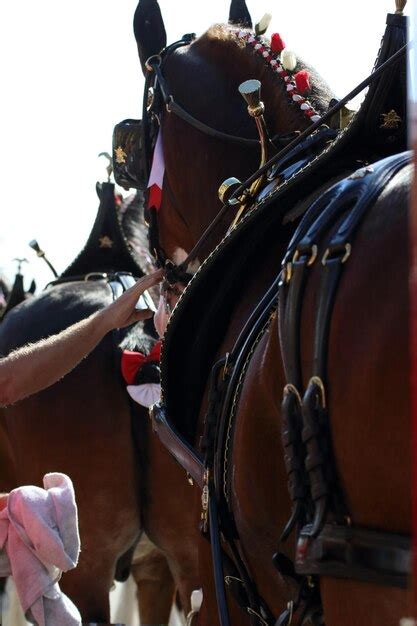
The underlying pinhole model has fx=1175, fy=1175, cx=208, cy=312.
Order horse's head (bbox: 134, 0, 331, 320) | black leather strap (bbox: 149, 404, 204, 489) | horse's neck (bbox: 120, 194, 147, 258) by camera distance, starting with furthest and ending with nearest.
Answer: horse's neck (bbox: 120, 194, 147, 258) → horse's head (bbox: 134, 0, 331, 320) → black leather strap (bbox: 149, 404, 204, 489)

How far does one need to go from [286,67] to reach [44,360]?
3.44 feet

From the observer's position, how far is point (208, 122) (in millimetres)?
3332

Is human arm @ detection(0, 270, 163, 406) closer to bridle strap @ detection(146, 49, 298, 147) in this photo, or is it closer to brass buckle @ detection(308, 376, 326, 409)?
bridle strap @ detection(146, 49, 298, 147)

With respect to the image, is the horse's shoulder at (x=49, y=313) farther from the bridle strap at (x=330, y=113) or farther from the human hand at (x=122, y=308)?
the bridle strap at (x=330, y=113)

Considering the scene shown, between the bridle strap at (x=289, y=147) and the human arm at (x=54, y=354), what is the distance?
8.0 inches

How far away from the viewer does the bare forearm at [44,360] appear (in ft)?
10.7

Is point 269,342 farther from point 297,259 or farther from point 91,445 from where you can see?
point 91,445

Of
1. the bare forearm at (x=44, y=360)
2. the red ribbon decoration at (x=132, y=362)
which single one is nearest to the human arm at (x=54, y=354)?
the bare forearm at (x=44, y=360)

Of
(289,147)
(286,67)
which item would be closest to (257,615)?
(289,147)

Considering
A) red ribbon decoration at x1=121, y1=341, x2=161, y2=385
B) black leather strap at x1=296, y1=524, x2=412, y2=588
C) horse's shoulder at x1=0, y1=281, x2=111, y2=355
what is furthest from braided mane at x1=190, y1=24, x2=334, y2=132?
horse's shoulder at x1=0, y1=281, x2=111, y2=355

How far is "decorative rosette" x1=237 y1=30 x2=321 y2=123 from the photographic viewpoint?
3.00 meters

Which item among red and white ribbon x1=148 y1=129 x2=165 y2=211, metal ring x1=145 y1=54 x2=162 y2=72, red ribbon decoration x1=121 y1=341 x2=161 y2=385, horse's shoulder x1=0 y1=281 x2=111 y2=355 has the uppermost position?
metal ring x1=145 y1=54 x2=162 y2=72

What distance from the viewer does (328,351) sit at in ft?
6.09

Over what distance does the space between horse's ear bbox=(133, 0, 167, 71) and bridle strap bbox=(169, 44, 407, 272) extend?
2.41 ft
